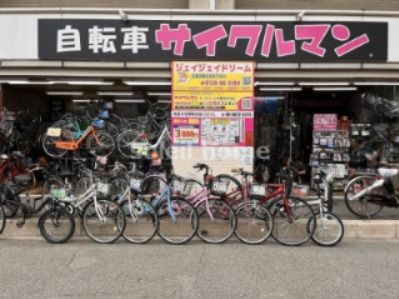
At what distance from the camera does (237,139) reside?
34.8 ft

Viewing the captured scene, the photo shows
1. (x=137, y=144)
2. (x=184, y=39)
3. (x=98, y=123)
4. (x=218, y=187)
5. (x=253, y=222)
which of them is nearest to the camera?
(x=253, y=222)

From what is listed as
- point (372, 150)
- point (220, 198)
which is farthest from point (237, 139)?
point (372, 150)

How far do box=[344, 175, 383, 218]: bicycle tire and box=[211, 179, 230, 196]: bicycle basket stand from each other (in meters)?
2.67

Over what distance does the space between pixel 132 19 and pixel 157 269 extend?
233 inches

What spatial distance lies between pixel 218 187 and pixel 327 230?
199 centimetres

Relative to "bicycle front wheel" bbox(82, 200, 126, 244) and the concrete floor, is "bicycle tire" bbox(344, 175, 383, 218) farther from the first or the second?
"bicycle front wheel" bbox(82, 200, 126, 244)

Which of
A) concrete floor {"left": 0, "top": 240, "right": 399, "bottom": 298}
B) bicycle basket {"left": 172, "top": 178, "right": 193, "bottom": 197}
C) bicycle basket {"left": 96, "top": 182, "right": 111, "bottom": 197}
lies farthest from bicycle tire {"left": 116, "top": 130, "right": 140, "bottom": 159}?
concrete floor {"left": 0, "top": 240, "right": 399, "bottom": 298}

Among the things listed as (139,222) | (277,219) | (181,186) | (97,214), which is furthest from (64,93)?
(277,219)

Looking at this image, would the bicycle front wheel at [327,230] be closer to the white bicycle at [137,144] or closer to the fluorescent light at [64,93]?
the white bicycle at [137,144]

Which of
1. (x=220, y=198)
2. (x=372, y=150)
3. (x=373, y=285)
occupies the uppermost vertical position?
(x=372, y=150)

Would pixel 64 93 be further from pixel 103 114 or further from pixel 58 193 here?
pixel 58 193

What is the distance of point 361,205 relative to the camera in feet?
30.8

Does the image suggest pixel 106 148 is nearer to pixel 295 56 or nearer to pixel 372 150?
pixel 295 56

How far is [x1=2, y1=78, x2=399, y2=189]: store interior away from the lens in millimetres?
12648
